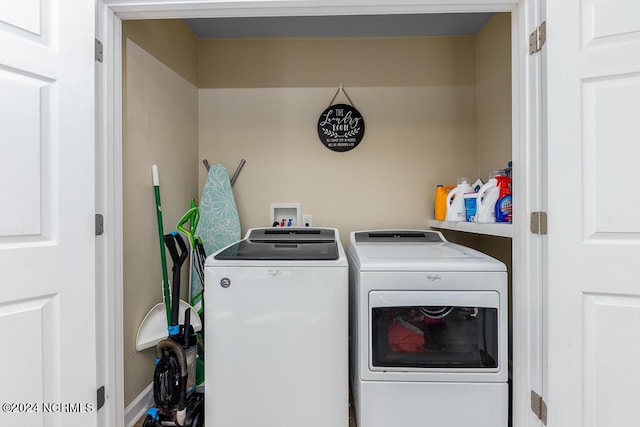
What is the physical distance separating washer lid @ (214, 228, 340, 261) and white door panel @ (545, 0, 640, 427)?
0.93m

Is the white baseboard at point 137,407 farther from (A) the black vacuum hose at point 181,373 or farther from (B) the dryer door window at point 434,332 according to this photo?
(B) the dryer door window at point 434,332

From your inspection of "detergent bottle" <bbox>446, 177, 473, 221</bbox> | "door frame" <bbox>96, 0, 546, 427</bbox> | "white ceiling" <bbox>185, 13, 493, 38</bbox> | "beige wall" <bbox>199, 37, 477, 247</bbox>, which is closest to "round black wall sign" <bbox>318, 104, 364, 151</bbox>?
"beige wall" <bbox>199, 37, 477, 247</bbox>

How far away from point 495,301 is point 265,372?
1.09m

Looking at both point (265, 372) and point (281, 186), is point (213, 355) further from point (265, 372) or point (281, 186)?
point (281, 186)

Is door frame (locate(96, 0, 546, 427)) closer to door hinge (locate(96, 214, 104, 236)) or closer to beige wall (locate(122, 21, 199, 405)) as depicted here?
door hinge (locate(96, 214, 104, 236))

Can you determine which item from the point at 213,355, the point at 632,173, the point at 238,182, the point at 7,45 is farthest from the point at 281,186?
the point at 632,173

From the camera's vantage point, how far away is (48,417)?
45.9 inches

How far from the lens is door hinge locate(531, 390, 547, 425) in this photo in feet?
4.07

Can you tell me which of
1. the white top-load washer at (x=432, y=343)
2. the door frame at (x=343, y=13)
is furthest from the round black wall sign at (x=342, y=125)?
the white top-load washer at (x=432, y=343)

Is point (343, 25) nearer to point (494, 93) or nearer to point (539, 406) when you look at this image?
point (494, 93)

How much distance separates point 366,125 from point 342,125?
0.20 metres

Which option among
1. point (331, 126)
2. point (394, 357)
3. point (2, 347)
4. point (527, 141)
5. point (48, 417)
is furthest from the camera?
point (331, 126)

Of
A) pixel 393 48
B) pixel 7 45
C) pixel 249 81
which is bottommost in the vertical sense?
pixel 7 45

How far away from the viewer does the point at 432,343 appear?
1.45 meters
